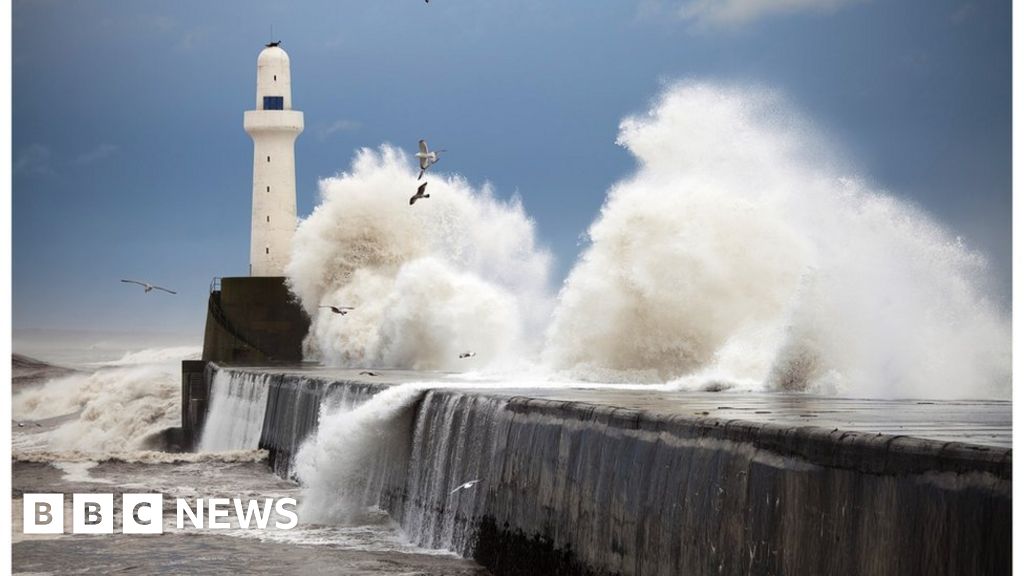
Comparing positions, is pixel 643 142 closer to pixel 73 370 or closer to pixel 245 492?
pixel 245 492

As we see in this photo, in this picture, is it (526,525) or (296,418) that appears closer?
(526,525)

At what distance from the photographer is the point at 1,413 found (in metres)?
8.31

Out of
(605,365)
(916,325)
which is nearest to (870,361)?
(916,325)

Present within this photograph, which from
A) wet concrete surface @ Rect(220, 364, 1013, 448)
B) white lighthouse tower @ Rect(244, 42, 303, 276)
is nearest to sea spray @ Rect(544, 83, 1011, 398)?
wet concrete surface @ Rect(220, 364, 1013, 448)

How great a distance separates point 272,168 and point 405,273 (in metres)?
4.97

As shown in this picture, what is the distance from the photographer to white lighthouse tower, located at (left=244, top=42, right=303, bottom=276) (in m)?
26.4

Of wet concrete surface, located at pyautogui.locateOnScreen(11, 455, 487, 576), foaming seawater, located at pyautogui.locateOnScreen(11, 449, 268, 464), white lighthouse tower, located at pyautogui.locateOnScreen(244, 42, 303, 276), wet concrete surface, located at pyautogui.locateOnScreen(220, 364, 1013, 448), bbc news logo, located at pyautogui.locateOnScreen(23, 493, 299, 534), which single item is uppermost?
white lighthouse tower, located at pyautogui.locateOnScreen(244, 42, 303, 276)

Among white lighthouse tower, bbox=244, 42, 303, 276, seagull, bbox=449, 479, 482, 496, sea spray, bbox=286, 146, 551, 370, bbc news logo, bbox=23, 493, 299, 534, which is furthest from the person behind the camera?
white lighthouse tower, bbox=244, 42, 303, 276

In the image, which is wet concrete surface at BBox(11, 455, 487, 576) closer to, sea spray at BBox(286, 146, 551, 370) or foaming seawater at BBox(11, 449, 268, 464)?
foaming seawater at BBox(11, 449, 268, 464)

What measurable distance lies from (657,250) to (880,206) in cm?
251

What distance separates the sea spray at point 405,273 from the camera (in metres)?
21.2

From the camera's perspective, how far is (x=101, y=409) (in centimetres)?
2283

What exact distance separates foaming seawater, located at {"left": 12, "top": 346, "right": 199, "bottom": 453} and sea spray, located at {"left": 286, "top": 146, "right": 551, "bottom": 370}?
7.90 feet

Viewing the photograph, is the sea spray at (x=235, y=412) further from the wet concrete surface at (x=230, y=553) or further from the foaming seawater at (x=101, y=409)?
the wet concrete surface at (x=230, y=553)
